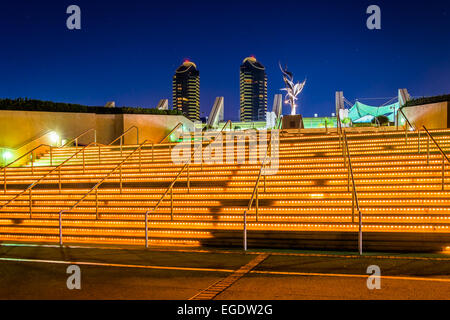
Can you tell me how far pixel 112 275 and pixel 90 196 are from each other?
16.1ft

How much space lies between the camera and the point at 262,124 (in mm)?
30391

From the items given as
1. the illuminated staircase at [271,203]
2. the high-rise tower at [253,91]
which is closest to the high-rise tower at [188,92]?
the high-rise tower at [253,91]

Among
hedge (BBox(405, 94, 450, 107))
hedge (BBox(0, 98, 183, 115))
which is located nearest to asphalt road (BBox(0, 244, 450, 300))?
hedge (BBox(0, 98, 183, 115))

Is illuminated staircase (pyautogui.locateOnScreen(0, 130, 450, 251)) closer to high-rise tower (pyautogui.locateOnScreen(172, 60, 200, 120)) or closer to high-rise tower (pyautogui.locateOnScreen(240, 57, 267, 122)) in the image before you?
high-rise tower (pyautogui.locateOnScreen(172, 60, 200, 120))

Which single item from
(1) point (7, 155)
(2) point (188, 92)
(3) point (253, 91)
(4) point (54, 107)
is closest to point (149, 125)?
(4) point (54, 107)

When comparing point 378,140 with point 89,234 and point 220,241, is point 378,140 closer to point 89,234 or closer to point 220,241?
point 220,241

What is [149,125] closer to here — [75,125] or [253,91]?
[75,125]

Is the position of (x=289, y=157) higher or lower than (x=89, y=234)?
higher

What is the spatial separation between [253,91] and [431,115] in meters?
137

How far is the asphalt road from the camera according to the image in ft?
16.1

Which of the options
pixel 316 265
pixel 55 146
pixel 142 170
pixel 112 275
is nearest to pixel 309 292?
pixel 316 265

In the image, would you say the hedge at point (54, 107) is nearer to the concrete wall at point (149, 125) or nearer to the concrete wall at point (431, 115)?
the concrete wall at point (149, 125)

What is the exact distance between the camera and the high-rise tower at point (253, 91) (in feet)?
483

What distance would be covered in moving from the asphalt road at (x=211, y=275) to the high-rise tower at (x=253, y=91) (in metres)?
138
